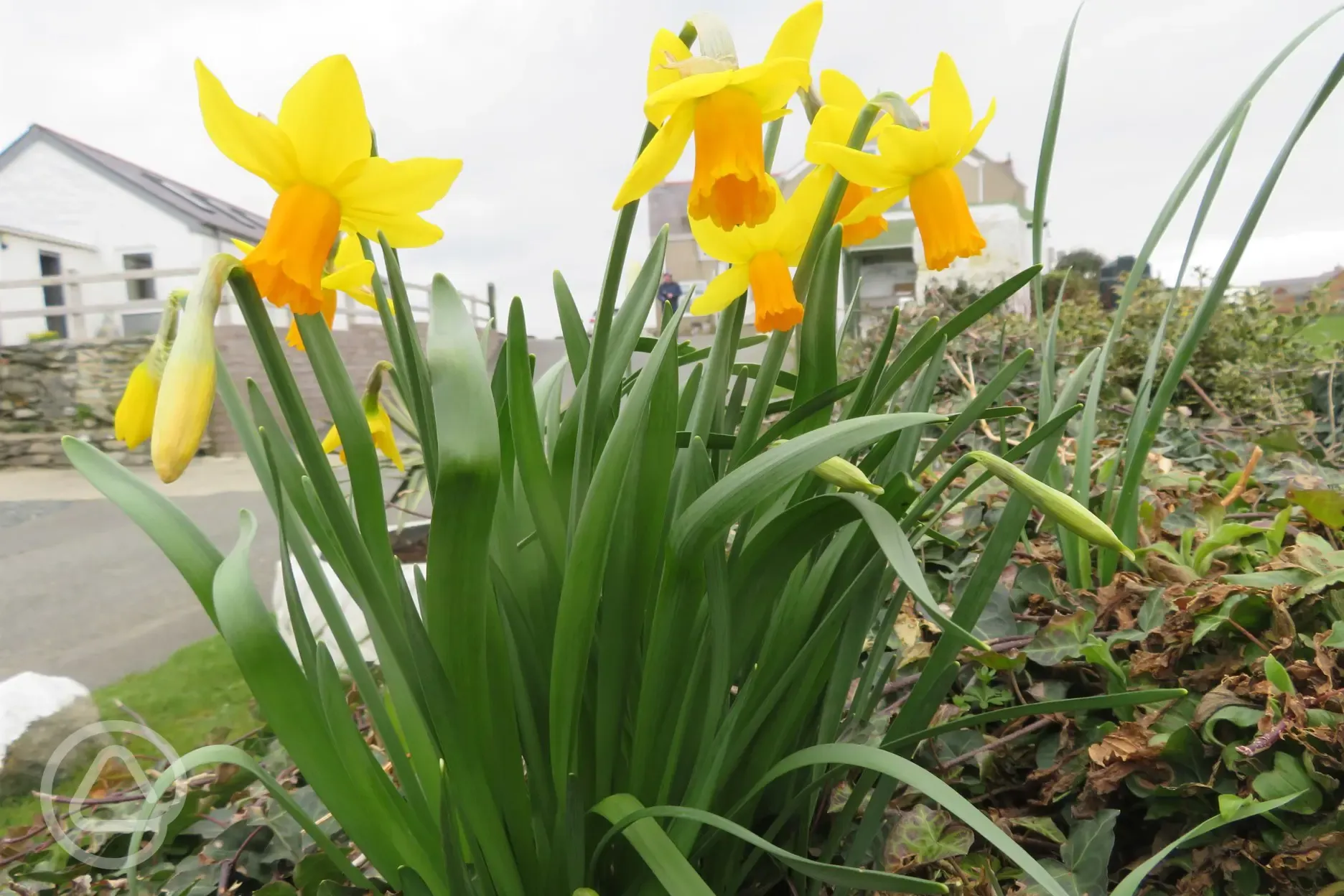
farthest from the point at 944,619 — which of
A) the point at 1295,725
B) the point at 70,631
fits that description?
the point at 70,631

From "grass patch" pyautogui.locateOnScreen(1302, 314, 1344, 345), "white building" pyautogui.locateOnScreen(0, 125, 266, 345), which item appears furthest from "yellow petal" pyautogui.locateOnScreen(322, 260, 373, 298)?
"white building" pyautogui.locateOnScreen(0, 125, 266, 345)

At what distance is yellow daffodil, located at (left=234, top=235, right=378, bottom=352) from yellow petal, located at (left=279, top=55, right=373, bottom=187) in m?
0.06

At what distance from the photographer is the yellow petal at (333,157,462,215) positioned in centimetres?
41

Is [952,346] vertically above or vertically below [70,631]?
above

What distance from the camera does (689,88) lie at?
0.38 meters

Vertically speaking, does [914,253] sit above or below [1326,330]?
above

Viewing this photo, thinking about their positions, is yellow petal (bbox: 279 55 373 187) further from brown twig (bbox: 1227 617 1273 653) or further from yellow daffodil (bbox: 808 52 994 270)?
brown twig (bbox: 1227 617 1273 653)

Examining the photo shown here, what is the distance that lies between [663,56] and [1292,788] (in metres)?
0.61

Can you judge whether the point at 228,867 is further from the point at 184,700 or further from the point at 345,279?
the point at 184,700

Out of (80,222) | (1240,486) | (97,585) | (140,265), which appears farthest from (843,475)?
(80,222)

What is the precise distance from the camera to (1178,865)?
21.4 inches

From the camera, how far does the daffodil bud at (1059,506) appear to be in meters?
0.39

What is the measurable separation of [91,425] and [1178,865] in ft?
30.4

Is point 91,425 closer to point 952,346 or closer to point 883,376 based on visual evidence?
point 952,346
